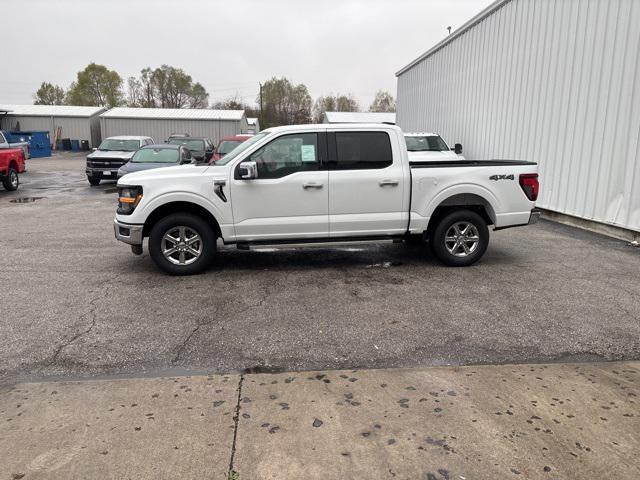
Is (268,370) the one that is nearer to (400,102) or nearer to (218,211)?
(218,211)

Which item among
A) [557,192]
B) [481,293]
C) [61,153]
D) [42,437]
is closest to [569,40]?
[557,192]

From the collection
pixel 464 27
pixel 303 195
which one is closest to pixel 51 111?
pixel 464 27

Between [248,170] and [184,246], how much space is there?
52.1 inches

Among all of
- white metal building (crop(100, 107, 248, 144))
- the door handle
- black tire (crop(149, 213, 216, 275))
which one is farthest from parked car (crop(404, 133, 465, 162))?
white metal building (crop(100, 107, 248, 144))

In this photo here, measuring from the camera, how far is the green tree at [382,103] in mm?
97812

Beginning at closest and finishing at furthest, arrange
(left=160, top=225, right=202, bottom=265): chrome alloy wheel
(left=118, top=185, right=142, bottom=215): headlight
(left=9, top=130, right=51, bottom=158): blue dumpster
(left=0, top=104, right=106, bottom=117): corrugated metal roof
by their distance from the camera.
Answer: (left=118, top=185, right=142, bottom=215): headlight < (left=160, top=225, right=202, bottom=265): chrome alloy wheel < (left=9, top=130, right=51, bottom=158): blue dumpster < (left=0, top=104, right=106, bottom=117): corrugated metal roof

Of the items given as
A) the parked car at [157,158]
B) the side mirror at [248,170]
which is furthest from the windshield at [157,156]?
the side mirror at [248,170]

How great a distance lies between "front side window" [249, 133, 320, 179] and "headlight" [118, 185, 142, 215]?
1.50 meters

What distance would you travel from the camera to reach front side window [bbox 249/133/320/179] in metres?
6.54

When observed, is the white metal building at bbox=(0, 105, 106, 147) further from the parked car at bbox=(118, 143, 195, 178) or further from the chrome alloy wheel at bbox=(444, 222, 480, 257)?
the chrome alloy wheel at bbox=(444, 222, 480, 257)

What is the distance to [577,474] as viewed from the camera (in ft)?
9.19

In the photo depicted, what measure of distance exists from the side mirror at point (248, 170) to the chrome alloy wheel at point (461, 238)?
2795 mm

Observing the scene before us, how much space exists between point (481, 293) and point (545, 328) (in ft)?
3.64

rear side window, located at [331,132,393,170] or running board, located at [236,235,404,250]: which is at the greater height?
rear side window, located at [331,132,393,170]
